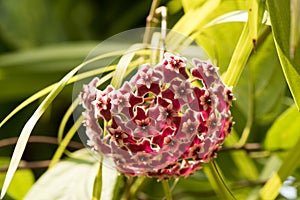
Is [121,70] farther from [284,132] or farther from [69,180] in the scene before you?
[284,132]

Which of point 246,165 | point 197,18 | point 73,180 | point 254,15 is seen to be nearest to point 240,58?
point 254,15

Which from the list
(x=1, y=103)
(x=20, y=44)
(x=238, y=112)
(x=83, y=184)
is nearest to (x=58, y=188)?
(x=83, y=184)

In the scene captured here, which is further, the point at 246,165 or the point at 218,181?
the point at 246,165

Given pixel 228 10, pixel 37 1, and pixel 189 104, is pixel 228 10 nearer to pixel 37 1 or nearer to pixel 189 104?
pixel 189 104

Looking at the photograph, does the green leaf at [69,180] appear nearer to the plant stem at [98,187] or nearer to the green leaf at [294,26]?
the plant stem at [98,187]

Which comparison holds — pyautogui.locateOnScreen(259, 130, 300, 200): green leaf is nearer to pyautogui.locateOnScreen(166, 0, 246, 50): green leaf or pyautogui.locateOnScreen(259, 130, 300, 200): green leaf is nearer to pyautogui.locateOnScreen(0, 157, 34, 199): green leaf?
pyautogui.locateOnScreen(166, 0, 246, 50): green leaf

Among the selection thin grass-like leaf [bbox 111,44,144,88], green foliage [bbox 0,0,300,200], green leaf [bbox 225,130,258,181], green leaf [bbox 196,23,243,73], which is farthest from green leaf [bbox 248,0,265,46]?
green leaf [bbox 225,130,258,181]
